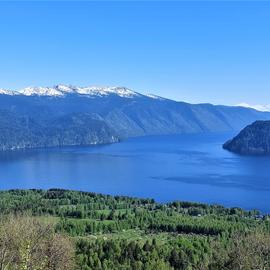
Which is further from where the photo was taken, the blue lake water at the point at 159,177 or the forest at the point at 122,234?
the blue lake water at the point at 159,177

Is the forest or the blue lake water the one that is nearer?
the forest

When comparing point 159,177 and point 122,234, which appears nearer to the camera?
point 122,234

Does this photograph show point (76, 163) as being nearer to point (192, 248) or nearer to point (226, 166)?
point (226, 166)

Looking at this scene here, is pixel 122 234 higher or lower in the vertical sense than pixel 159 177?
lower
